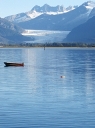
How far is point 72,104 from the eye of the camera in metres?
35.5

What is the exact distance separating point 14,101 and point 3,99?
1.42 meters

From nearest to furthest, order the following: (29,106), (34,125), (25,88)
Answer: (34,125) → (29,106) → (25,88)

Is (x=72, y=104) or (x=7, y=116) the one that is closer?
(x=7, y=116)

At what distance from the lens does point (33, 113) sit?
31.6 m

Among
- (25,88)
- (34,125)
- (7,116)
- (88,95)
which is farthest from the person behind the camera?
(25,88)

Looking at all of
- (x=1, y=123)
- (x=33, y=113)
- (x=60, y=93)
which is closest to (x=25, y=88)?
(x=60, y=93)

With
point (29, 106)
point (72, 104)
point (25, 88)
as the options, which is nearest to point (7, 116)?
point (29, 106)

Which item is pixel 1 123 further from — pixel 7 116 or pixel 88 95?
pixel 88 95

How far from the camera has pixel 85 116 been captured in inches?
1214

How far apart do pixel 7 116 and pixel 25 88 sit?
1681 centimetres

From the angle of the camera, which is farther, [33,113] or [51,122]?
[33,113]

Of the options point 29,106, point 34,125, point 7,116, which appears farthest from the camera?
point 29,106

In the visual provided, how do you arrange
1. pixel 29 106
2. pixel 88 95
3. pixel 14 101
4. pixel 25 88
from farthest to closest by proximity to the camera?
pixel 25 88 → pixel 88 95 → pixel 14 101 → pixel 29 106

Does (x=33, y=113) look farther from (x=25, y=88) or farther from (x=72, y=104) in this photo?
(x=25, y=88)
